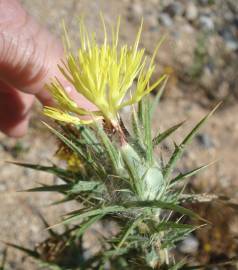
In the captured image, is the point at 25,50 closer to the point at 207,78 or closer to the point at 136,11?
the point at 207,78

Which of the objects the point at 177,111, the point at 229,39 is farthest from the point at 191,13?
the point at 177,111

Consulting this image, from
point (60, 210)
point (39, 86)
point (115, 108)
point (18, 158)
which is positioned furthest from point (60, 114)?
point (18, 158)

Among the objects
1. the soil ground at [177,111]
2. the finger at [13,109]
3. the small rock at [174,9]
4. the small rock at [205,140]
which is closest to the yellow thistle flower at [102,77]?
the finger at [13,109]

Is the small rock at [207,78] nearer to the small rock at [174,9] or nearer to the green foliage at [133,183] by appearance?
the small rock at [174,9]

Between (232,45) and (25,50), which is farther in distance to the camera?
(232,45)

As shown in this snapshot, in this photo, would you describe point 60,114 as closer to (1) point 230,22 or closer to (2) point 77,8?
(2) point 77,8
